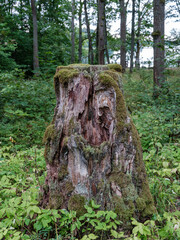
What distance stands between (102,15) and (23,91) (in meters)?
8.00

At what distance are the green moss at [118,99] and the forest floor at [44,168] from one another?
1.01m

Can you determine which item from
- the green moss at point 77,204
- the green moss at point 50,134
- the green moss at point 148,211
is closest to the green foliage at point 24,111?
the green moss at point 50,134

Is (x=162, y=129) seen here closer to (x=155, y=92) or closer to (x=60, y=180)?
(x=60, y=180)

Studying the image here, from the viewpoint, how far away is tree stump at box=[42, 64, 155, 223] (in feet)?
7.60

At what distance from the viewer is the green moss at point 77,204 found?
224 centimetres

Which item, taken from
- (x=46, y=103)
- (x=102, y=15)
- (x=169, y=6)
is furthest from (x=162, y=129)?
(x=169, y=6)

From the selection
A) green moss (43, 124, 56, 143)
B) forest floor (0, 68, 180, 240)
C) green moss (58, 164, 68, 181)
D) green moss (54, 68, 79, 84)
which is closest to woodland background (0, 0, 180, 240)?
forest floor (0, 68, 180, 240)

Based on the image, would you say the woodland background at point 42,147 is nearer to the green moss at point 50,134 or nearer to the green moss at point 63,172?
the green moss at point 63,172

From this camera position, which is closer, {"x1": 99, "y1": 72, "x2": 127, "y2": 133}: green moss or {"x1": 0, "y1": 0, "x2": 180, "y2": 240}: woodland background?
{"x1": 0, "y1": 0, "x2": 180, "y2": 240}: woodland background

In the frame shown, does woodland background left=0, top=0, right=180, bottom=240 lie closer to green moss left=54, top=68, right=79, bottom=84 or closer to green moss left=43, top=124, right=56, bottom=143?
green moss left=43, top=124, right=56, bottom=143

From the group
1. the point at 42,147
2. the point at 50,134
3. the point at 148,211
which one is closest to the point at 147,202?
the point at 148,211

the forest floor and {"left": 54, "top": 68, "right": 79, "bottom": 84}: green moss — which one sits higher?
{"left": 54, "top": 68, "right": 79, "bottom": 84}: green moss

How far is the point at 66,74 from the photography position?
2535mm

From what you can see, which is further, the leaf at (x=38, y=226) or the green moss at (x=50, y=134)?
the green moss at (x=50, y=134)
